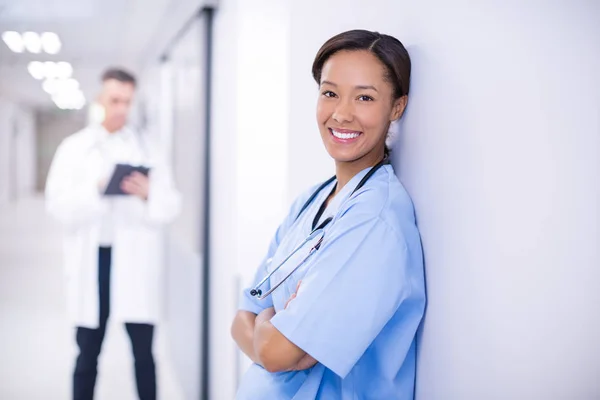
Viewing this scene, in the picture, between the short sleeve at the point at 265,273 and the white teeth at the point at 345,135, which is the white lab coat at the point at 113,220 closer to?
the short sleeve at the point at 265,273

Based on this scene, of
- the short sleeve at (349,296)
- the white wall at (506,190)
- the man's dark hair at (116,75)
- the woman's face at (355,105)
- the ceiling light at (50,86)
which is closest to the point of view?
the white wall at (506,190)

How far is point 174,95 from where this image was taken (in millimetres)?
3133

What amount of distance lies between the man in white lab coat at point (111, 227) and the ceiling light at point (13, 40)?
1.23 ft

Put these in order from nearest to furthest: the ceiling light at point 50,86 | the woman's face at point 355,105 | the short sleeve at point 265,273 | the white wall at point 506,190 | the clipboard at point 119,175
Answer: the white wall at point 506,190
the woman's face at point 355,105
the short sleeve at point 265,273
the clipboard at point 119,175
the ceiling light at point 50,86

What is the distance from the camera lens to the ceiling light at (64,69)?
268cm

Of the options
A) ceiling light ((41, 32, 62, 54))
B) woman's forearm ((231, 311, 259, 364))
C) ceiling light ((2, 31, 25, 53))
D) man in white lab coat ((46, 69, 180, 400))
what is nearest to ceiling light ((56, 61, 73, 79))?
ceiling light ((41, 32, 62, 54))

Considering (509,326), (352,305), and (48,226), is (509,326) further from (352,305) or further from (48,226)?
(48,226)

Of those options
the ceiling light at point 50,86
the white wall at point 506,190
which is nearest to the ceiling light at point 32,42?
the ceiling light at point 50,86

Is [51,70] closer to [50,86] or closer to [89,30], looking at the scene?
[89,30]

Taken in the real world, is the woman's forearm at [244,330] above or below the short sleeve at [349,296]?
below

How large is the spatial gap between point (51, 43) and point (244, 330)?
197cm

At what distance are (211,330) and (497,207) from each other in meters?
2.15

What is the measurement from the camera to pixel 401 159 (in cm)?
105

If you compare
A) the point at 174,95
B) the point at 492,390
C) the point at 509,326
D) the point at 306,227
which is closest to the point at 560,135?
the point at 509,326
